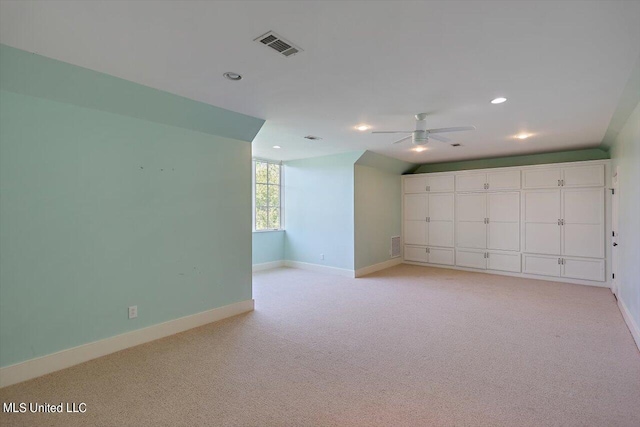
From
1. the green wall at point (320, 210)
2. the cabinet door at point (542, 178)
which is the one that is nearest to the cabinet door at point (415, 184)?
the cabinet door at point (542, 178)

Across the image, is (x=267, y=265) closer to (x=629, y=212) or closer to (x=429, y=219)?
(x=429, y=219)

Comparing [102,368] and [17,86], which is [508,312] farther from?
[17,86]

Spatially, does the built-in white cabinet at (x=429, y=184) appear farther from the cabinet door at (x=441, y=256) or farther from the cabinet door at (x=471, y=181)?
the cabinet door at (x=441, y=256)

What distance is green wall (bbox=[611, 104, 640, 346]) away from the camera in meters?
3.20

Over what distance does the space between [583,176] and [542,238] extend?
51.0 inches

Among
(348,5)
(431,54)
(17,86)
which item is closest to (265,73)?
(348,5)

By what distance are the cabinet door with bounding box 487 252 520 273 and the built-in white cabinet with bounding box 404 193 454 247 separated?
2.82 ft

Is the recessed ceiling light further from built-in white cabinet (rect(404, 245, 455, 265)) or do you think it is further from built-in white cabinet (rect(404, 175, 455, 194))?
built-in white cabinet (rect(404, 245, 455, 265))

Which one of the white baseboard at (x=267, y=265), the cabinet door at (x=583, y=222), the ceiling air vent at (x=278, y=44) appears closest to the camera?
the ceiling air vent at (x=278, y=44)

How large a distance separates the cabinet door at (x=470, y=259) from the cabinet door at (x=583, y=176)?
6.76 feet

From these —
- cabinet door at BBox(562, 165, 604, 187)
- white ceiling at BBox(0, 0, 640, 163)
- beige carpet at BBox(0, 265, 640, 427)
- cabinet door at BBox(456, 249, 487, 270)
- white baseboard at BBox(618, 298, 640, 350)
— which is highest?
white ceiling at BBox(0, 0, 640, 163)

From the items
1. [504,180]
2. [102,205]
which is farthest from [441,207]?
[102,205]

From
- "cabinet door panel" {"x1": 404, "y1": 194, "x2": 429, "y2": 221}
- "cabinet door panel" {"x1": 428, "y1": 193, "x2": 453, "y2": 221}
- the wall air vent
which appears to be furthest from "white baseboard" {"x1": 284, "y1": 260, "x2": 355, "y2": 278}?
"cabinet door panel" {"x1": 428, "y1": 193, "x2": 453, "y2": 221}

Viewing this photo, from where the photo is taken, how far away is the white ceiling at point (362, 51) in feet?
5.89
